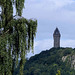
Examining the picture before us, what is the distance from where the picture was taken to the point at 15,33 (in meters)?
28.9

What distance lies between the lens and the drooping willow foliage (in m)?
28.4

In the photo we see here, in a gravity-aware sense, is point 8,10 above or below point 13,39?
above

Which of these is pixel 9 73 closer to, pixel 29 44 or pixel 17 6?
pixel 29 44

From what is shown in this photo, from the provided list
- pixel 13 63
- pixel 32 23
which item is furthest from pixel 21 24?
pixel 13 63

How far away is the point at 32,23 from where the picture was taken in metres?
29.2

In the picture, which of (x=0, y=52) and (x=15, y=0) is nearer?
(x=0, y=52)

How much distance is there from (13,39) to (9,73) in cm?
235

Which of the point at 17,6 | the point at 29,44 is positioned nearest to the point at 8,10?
the point at 17,6

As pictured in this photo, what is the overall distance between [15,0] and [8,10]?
0.88 meters

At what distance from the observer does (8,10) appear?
2922cm

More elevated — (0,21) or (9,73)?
(0,21)

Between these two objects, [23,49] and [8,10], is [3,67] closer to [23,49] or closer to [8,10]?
[23,49]

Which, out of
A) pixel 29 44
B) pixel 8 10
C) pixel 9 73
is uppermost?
pixel 8 10

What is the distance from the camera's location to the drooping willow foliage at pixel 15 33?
28.4 m
